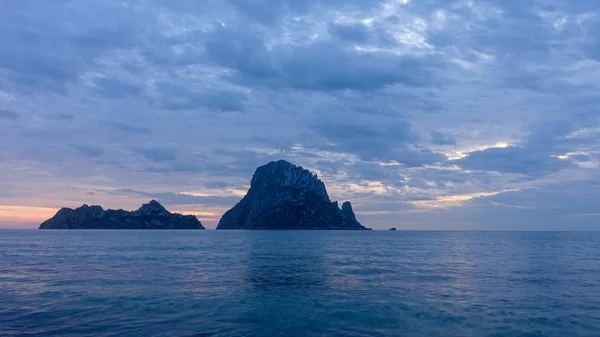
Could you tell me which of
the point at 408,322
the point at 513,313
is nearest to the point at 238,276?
the point at 408,322

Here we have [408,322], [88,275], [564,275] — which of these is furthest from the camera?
[564,275]

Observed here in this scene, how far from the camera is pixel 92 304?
1341 inches

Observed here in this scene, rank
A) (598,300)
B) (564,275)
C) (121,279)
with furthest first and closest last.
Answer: (564,275)
(121,279)
(598,300)

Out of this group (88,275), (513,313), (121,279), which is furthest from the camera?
(88,275)

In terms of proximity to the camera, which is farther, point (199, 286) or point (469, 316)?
point (199, 286)

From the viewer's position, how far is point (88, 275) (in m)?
51.4

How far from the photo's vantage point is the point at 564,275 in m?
55.4

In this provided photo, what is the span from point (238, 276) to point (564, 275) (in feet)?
141

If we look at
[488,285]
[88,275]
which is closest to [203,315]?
[88,275]

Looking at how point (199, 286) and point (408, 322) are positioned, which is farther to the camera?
point (199, 286)

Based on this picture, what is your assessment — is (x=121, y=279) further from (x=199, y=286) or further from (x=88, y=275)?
(x=199, y=286)

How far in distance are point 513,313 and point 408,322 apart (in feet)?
30.7

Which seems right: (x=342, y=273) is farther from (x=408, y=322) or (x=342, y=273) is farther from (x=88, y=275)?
(x=88, y=275)

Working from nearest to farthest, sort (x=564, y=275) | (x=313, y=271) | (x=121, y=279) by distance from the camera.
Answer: (x=121, y=279)
(x=564, y=275)
(x=313, y=271)
